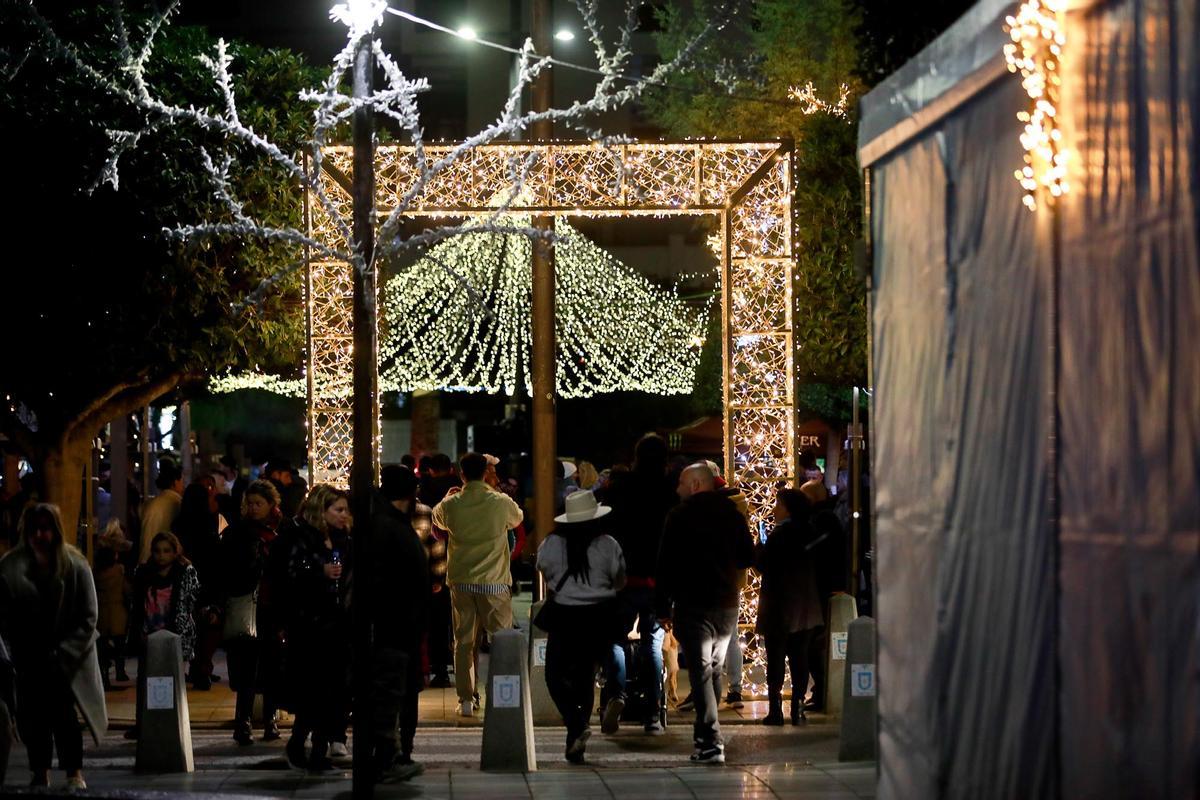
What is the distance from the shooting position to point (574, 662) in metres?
12.0

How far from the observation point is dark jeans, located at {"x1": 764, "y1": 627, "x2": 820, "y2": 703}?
1410 cm

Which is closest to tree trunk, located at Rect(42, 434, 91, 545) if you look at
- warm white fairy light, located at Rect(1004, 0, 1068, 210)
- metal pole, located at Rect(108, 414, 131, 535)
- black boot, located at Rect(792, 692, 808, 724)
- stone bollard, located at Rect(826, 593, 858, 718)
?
metal pole, located at Rect(108, 414, 131, 535)

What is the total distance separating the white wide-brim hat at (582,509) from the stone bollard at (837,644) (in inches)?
130

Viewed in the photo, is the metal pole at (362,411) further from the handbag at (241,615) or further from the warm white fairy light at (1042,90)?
the warm white fairy light at (1042,90)

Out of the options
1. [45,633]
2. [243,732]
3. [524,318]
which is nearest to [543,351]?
[243,732]

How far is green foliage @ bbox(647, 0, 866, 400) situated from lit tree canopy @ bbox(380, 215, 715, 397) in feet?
12.0

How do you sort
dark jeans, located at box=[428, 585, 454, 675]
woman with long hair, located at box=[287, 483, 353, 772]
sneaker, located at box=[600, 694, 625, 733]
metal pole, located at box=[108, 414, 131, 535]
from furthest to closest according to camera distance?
1. metal pole, located at box=[108, 414, 131, 535]
2. dark jeans, located at box=[428, 585, 454, 675]
3. sneaker, located at box=[600, 694, 625, 733]
4. woman with long hair, located at box=[287, 483, 353, 772]

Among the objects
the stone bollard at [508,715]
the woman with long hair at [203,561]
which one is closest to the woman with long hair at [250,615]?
the woman with long hair at [203,561]

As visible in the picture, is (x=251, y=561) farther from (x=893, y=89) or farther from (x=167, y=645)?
(x=893, y=89)

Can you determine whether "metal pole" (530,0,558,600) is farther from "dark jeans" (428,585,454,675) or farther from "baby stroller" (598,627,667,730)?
"baby stroller" (598,627,667,730)

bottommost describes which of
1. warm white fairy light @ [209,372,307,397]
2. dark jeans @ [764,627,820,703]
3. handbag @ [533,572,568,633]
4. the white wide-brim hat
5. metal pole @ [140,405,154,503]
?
dark jeans @ [764,627,820,703]

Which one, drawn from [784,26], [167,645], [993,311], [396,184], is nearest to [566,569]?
[167,645]

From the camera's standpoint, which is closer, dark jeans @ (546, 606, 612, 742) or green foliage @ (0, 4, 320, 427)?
dark jeans @ (546, 606, 612, 742)

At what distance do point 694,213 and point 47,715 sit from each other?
301 inches
